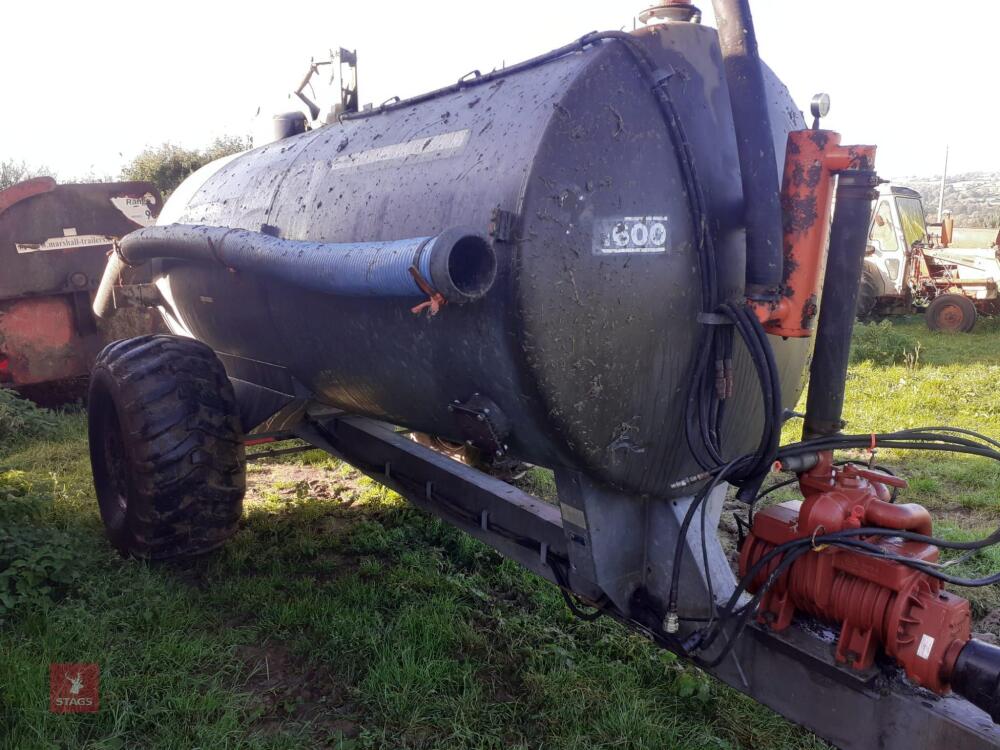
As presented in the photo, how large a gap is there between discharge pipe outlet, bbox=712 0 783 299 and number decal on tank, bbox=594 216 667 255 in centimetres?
24

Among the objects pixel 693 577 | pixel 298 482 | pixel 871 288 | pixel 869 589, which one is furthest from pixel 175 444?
pixel 871 288

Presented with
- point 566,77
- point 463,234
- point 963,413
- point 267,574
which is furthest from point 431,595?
point 963,413

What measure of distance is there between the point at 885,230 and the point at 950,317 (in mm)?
1716

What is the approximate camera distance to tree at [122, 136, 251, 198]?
55.6 feet

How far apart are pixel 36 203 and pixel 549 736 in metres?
6.31

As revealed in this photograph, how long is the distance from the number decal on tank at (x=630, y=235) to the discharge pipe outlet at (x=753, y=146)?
242mm

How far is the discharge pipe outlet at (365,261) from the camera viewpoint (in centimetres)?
199

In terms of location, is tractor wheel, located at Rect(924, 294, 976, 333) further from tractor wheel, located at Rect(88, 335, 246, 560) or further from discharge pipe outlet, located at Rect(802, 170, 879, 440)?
tractor wheel, located at Rect(88, 335, 246, 560)

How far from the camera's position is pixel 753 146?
6.98 ft

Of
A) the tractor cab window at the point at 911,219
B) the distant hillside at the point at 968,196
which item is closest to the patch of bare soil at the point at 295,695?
the tractor cab window at the point at 911,219

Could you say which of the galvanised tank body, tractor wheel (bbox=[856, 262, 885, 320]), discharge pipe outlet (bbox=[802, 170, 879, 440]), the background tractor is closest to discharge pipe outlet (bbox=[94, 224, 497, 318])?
the galvanised tank body

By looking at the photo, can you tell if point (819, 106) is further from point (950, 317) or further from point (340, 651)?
point (950, 317)

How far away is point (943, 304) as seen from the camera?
40.0 feet

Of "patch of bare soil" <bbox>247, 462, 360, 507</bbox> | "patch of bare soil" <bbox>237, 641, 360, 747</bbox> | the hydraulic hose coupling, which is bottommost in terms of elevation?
"patch of bare soil" <bbox>237, 641, 360, 747</bbox>
